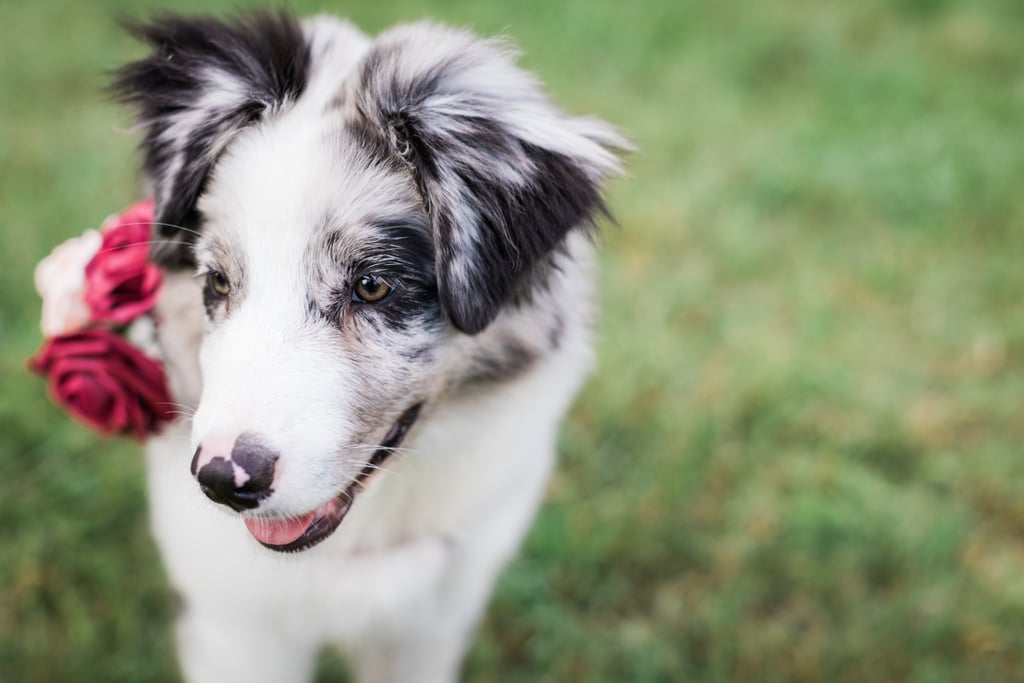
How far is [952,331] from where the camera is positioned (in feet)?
14.1

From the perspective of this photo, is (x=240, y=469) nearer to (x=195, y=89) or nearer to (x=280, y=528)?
(x=280, y=528)

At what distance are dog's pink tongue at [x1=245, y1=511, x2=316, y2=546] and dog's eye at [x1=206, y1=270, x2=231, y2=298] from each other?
458 mm

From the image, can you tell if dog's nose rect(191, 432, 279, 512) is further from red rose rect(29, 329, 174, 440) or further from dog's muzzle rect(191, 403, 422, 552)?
red rose rect(29, 329, 174, 440)

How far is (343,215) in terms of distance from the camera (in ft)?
6.07

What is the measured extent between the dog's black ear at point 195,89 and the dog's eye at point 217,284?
0.15 meters

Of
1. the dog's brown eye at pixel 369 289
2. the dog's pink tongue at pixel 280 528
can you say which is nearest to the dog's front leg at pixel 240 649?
the dog's pink tongue at pixel 280 528

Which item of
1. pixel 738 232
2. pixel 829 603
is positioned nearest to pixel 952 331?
pixel 738 232

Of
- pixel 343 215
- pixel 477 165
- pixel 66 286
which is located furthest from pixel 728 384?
pixel 66 286

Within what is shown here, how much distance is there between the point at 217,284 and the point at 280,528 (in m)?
0.51

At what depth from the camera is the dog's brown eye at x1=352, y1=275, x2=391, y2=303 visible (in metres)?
1.89

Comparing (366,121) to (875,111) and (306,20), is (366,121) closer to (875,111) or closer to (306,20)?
(306,20)

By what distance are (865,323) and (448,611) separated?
268 cm

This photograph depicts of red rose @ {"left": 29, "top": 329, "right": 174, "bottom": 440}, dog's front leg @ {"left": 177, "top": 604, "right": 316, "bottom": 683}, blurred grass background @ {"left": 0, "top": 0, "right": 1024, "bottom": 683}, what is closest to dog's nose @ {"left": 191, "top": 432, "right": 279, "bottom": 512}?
red rose @ {"left": 29, "top": 329, "right": 174, "bottom": 440}

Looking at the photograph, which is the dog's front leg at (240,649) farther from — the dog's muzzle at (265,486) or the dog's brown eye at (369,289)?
the dog's brown eye at (369,289)
